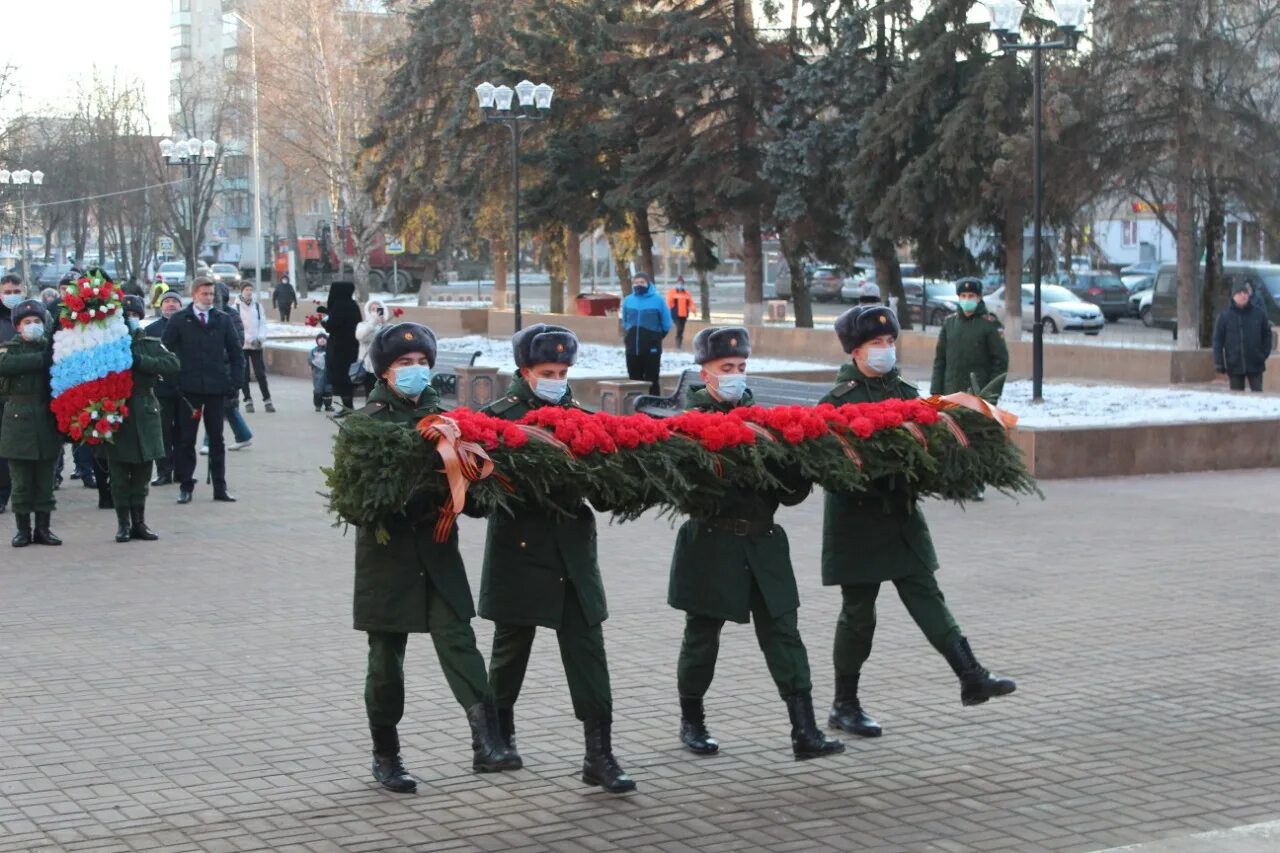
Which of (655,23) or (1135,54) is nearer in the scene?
(1135,54)

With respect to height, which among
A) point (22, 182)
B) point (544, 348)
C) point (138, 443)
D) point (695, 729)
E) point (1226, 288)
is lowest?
point (695, 729)

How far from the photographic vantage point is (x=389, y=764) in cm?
612

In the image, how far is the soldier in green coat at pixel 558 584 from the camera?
604 cm

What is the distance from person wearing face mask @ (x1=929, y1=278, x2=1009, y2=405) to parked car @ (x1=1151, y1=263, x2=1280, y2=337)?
25.6 metres

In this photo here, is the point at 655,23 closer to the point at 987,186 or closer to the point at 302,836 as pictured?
the point at 987,186

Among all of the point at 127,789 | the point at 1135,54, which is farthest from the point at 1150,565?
the point at 1135,54

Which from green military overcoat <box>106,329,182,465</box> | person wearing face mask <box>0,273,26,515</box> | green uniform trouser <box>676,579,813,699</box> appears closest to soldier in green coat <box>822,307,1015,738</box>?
green uniform trouser <box>676,579,813,699</box>

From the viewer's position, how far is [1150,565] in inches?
431

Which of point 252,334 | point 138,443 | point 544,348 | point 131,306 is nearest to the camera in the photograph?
point 544,348

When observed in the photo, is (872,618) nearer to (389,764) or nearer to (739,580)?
(739,580)

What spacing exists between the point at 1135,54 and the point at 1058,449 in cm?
1548

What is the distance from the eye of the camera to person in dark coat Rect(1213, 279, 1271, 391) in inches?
861

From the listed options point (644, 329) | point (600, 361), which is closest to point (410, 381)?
point (644, 329)

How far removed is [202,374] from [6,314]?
155cm
